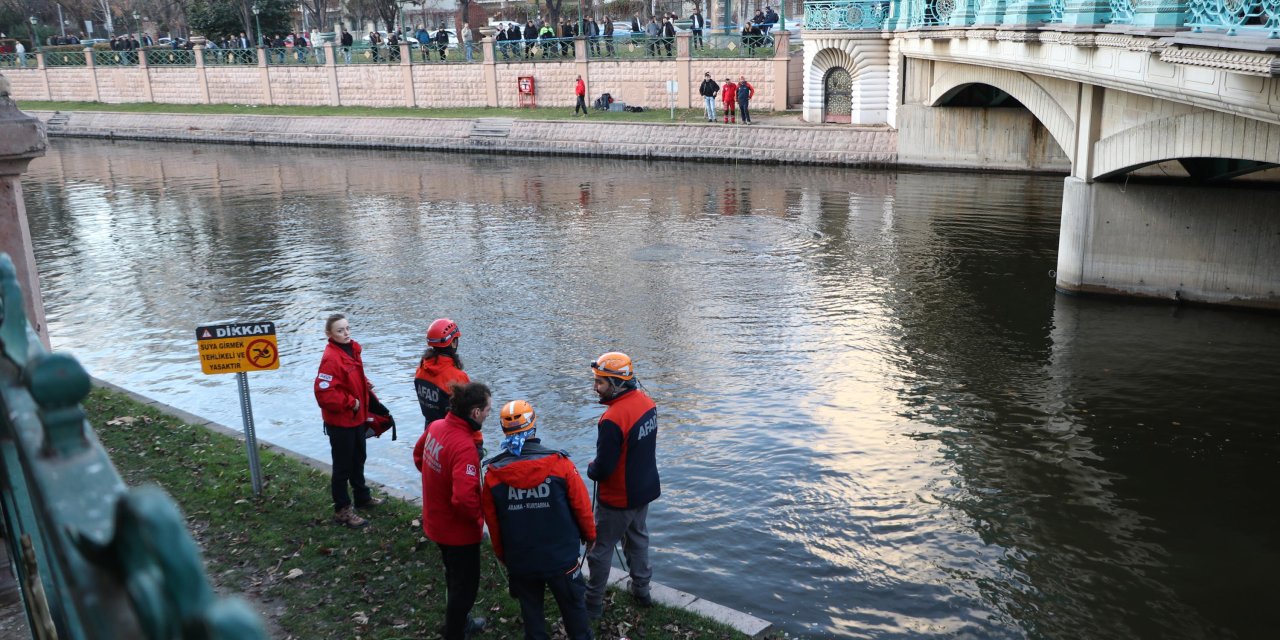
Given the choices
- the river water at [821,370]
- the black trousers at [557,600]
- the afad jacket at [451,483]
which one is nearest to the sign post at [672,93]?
the river water at [821,370]

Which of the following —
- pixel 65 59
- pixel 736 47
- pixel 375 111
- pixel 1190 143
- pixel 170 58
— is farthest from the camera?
pixel 65 59

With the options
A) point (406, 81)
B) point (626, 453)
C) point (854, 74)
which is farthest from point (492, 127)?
point (626, 453)

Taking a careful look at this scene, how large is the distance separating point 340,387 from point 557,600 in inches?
114

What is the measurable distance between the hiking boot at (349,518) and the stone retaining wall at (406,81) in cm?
3455

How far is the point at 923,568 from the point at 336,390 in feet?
16.4

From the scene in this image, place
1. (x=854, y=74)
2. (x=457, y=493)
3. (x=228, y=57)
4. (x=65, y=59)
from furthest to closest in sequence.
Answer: (x=65, y=59)
(x=228, y=57)
(x=854, y=74)
(x=457, y=493)

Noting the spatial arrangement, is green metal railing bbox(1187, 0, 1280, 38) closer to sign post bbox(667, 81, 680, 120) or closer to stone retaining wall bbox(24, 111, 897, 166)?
stone retaining wall bbox(24, 111, 897, 166)

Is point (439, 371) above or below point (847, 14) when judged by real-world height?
below

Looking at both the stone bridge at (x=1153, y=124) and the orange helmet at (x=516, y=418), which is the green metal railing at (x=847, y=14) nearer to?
the stone bridge at (x=1153, y=124)

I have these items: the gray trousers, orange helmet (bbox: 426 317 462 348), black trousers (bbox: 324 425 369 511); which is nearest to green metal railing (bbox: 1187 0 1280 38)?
the gray trousers

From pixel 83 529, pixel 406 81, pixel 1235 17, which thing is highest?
pixel 1235 17

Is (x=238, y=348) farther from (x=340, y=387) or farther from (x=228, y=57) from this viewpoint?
(x=228, y=57)

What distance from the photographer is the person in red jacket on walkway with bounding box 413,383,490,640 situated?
6238mm

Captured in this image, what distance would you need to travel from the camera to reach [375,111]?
160ft
